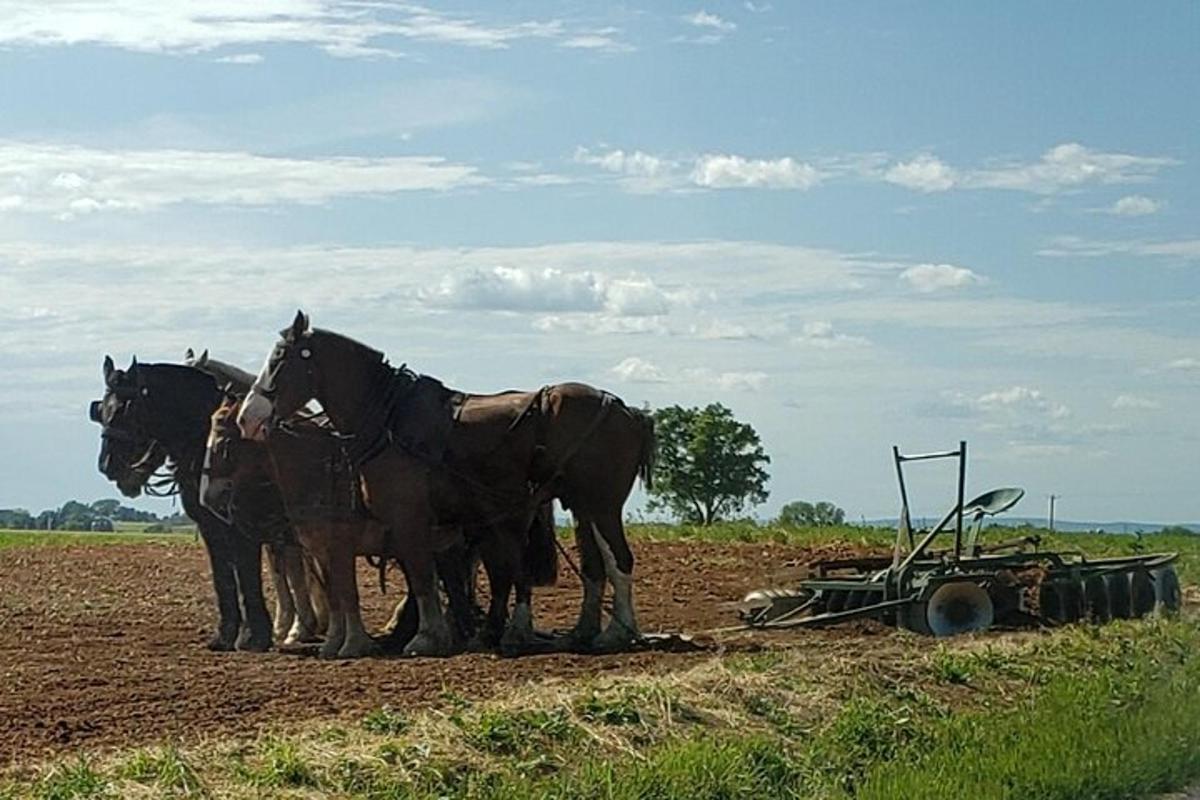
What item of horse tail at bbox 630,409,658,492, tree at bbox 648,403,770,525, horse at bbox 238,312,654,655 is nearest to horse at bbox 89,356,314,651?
horse at bbox 238,312,654,655

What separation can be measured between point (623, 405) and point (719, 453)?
154 feet

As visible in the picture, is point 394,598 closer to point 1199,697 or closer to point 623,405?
point 623,405

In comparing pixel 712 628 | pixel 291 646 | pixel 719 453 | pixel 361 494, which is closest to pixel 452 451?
pixel 361 494

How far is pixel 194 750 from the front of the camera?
9.24 metres

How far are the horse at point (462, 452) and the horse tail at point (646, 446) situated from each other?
0.01 metres

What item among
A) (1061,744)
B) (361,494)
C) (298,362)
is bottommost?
(1061,744)

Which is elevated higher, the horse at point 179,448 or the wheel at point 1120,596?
the horse at point 179,448

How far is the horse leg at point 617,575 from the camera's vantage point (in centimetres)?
1522

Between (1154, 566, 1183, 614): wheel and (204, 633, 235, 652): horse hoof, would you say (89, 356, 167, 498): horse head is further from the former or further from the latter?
(1154, 566, 1183, 614): wheel

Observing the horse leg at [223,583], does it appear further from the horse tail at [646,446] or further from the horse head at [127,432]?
the horse tail at [646,446]

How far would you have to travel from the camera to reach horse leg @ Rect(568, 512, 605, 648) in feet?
50.2

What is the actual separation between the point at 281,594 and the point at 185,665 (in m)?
3.02

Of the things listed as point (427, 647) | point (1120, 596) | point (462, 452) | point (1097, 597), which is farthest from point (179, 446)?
point (1120, 596)

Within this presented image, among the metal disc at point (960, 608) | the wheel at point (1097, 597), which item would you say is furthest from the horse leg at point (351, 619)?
the wheel at point (1097, 597)
